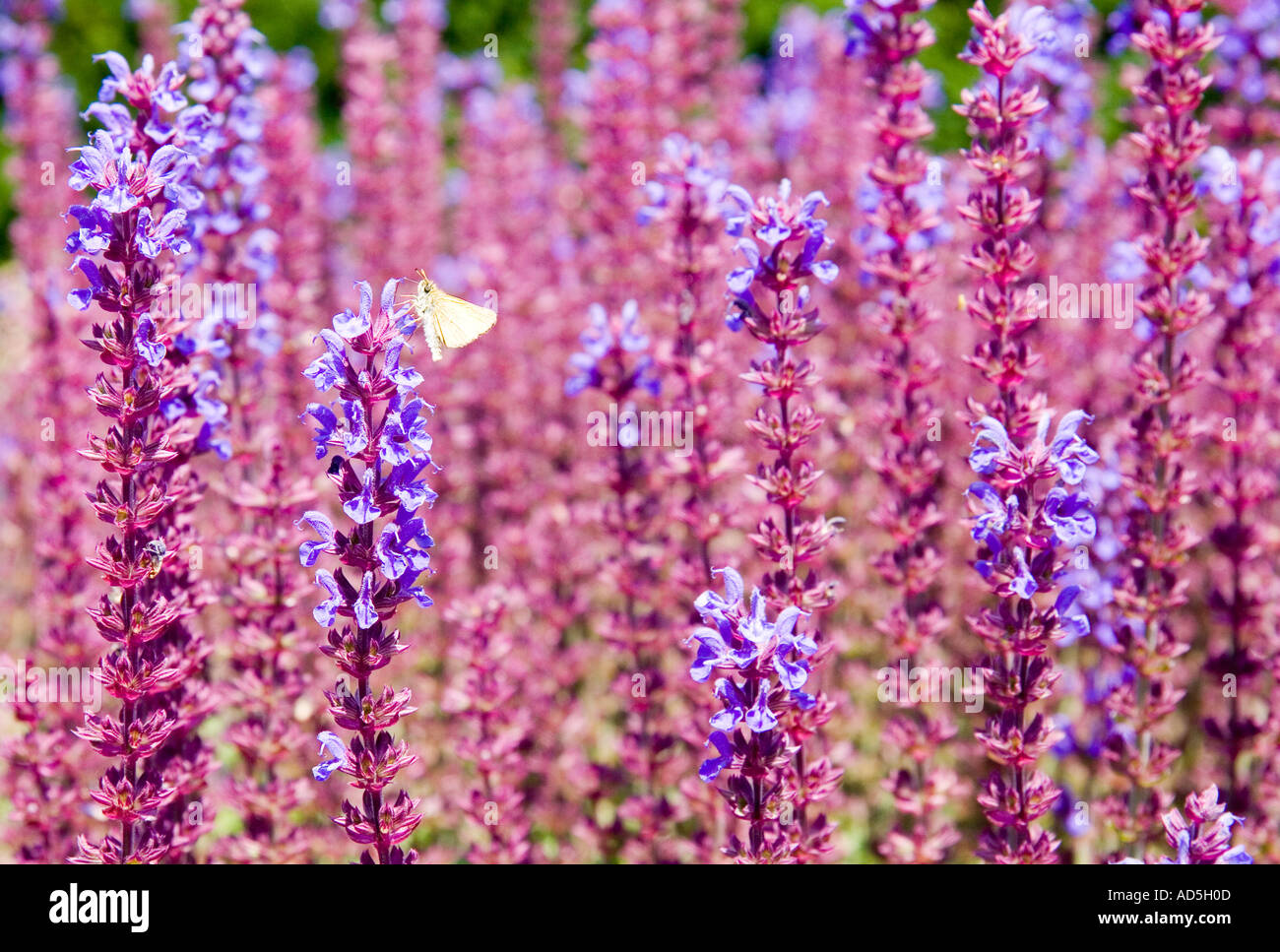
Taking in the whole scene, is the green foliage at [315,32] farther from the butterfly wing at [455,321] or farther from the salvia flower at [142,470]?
the salvia flower at [142,470]

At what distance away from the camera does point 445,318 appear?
5.53 meters

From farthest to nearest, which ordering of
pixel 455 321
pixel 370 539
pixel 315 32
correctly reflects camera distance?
1. pixel 315 32
2. pixel 455 321
3. pixel 370 539

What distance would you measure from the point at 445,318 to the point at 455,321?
2.0 inches

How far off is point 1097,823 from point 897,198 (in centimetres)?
358

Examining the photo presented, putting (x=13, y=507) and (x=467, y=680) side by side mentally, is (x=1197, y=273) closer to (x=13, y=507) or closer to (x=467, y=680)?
(x=467, y=680)

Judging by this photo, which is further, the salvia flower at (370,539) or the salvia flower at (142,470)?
the salvia flower at (142,470)

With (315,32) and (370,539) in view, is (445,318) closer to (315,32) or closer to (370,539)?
(370,539)

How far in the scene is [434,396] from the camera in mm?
7965

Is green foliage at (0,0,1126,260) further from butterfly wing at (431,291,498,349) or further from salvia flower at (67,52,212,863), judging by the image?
salvia flower at (67,52,212,863)

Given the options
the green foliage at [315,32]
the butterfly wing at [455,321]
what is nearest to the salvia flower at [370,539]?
the butterfly wing at [455,321]

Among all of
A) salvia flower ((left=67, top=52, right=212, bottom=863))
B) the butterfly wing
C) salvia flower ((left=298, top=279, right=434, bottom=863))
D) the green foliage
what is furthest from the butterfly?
the green foliage

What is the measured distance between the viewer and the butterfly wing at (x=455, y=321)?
5359 millimetres

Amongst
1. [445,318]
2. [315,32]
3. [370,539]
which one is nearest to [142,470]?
[370,539]
